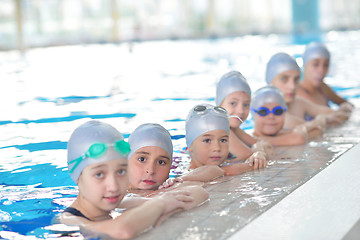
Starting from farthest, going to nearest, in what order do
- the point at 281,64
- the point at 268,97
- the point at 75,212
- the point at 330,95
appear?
the point at 330,95, the point at 281,64, the point at 268,97, the point at 75,212

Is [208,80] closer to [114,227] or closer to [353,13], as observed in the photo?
[114,227]

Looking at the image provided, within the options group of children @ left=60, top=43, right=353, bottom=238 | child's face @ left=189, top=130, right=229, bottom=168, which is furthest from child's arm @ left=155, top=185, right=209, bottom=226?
child's face @ left=189, top=130, right=229, bottom=168

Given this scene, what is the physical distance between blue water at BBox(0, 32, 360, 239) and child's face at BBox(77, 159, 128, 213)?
0.46m

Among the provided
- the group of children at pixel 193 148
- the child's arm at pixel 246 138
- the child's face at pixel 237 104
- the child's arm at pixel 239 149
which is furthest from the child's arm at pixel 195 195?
the child's arm at pixel 246 138

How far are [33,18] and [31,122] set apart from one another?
2721 centimetres

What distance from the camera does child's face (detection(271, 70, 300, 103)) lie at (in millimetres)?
6840

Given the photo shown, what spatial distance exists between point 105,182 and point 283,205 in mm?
1114

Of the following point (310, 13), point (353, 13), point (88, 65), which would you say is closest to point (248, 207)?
point (88, 65)

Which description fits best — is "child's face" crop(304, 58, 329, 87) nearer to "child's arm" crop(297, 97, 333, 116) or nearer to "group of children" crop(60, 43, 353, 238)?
"group of children" crop(60, 43, 353, 238)

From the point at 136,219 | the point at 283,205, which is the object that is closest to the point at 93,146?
the point at 136,219

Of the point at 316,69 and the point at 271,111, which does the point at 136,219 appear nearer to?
the point at 271,111

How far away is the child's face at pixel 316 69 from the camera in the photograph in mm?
7871

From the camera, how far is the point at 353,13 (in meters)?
44.2

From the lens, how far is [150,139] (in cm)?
423
